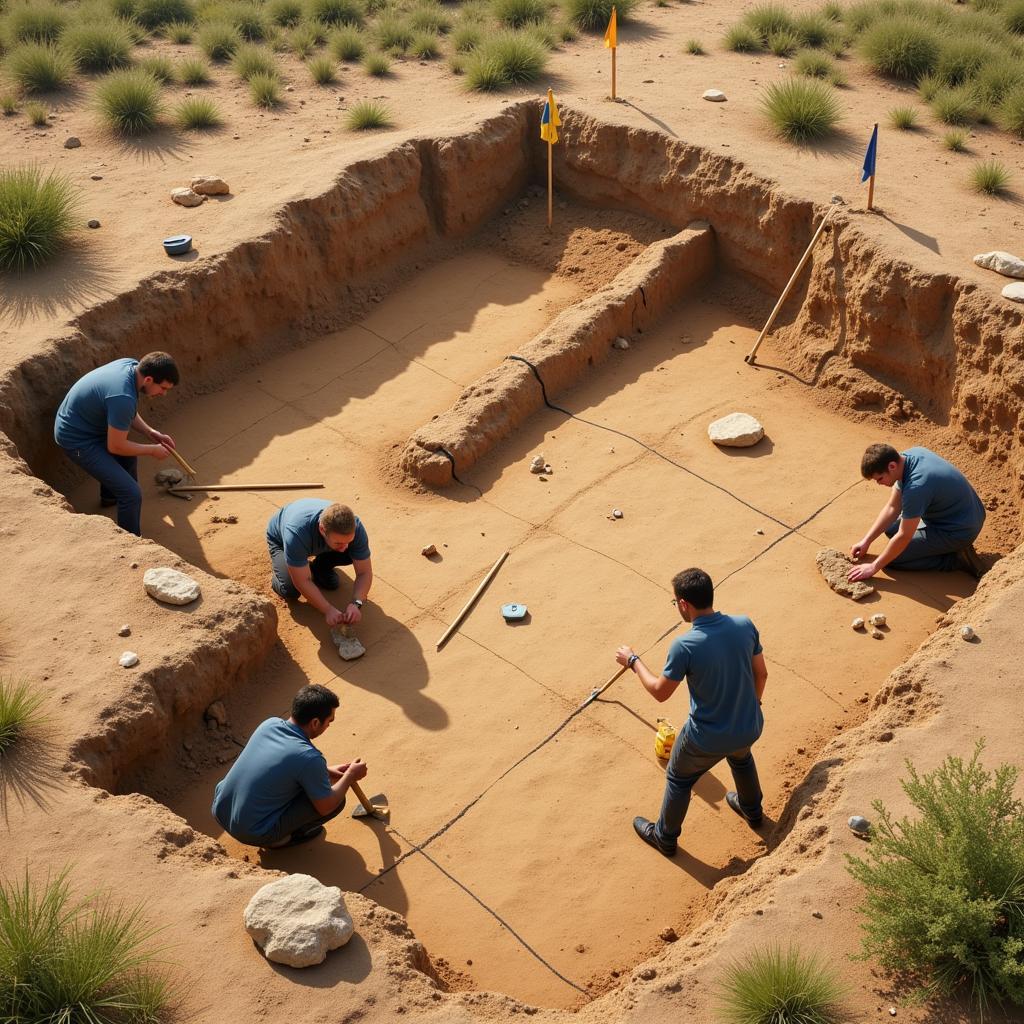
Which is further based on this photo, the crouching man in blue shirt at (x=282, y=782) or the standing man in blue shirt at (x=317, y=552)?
the standing man in blue shirt at (x=317, y=552)

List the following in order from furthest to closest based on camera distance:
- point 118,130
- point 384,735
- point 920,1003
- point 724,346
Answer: point 118,130
point 724,346
point 384,735
point 920,1003

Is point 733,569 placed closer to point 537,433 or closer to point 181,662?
point 537,433

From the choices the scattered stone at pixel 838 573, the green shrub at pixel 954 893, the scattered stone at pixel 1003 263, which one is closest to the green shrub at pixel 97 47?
the scattered stone at pixel 1003 263

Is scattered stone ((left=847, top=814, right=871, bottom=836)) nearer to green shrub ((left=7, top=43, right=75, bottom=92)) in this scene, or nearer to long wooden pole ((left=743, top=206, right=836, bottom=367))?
long wooden pole ((left=743, top=206, right=836, bottom=367))

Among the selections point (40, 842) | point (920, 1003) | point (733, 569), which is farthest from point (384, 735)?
point (920, 1003)

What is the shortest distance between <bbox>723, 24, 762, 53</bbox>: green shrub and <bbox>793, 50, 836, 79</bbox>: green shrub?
35.0 inches

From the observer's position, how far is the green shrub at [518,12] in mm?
14727

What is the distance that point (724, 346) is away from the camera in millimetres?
10453

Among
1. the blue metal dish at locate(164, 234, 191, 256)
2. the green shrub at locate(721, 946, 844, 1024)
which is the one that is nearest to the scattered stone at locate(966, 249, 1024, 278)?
the green shrub at locate(721, 946, 844, 1024)

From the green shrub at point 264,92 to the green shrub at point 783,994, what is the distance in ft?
37.0

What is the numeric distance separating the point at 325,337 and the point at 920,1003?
25.7 ft

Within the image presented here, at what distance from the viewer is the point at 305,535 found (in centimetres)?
725

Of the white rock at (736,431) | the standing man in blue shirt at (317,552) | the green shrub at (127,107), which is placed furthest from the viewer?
the green shrub at (127,107)

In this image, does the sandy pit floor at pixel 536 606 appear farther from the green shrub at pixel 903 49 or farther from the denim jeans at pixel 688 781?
the green shrub at pixel 903 49
